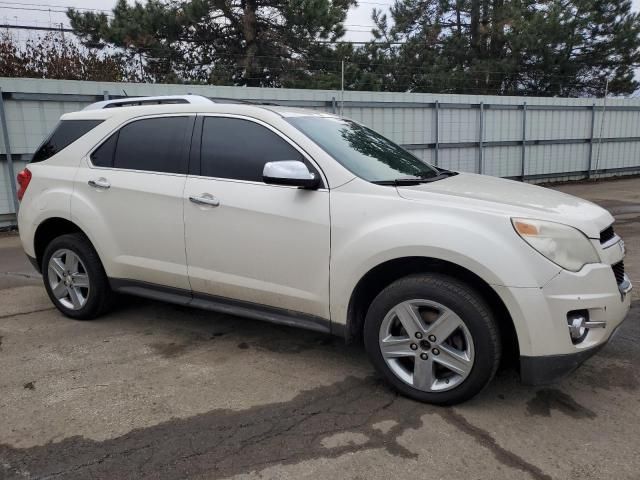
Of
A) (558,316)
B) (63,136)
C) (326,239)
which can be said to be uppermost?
(63,136)

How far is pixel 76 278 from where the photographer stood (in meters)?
4.55

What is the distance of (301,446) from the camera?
2818 mm

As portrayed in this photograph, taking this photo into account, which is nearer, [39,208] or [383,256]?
[383,256]

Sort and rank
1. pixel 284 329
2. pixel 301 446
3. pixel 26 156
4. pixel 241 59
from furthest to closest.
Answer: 1. pixel 241 59
2. pixel 26 156
3. pixel 284 329
4. pixel 301 446

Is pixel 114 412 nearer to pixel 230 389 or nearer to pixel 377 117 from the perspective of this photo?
pixel 230 389

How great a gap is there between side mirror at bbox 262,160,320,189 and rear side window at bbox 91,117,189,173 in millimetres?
926

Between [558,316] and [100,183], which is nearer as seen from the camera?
[558,316]

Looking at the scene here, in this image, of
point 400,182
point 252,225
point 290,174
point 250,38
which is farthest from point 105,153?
point 250,38

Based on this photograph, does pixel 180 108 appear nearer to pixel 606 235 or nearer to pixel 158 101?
pixel 158 101

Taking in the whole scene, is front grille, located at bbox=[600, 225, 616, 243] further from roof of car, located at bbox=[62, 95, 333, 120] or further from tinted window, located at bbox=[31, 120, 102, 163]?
tinted window, located at bbox=[31, 120, 102, 163]

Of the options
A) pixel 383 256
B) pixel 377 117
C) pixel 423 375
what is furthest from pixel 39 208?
pixel 377 117

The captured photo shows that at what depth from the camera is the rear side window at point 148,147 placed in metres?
4.04

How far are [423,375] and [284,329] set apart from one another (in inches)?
→ 61.0

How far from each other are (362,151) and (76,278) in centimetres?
256
